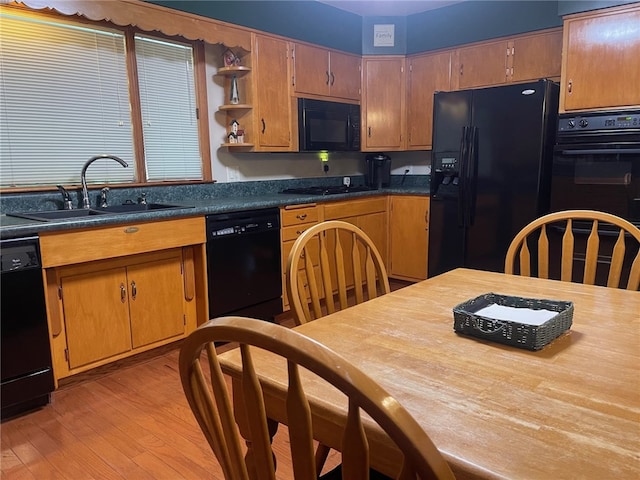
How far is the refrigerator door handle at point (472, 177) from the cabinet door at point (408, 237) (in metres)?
0.54

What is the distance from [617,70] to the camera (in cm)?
303

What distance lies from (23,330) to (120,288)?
0.51 meters

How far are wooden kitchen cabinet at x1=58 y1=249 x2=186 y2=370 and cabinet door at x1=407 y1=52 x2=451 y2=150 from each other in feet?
8.63

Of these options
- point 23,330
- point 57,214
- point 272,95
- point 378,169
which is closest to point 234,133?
point 272,95

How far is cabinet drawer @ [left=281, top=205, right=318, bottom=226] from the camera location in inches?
133

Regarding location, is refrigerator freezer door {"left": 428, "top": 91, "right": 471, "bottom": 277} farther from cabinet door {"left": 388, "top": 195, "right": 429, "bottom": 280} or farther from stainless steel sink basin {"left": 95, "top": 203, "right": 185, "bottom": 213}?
stainless steel sink basin {"left": 95, "top": 203, "right": 185, "bottom": 213}

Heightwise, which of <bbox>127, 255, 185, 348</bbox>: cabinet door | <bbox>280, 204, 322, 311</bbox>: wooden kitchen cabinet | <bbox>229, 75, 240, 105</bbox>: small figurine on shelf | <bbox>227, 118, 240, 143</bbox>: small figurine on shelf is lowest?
<bbox>127, 255, 185, 348</bbox>: cabinet door

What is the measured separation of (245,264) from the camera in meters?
3.15

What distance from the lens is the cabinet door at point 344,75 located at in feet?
13.5

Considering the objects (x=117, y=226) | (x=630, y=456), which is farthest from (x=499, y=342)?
(x=117, y=226)

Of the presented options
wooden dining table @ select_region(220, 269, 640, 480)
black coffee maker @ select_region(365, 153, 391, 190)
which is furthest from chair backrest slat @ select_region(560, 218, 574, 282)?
black coffee maker @ select_region(365, 153, 391, 190)

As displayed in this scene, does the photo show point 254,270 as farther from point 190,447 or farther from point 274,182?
point 190,447

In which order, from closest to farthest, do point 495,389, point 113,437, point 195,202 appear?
point 495,389 → point 113,437 → point 195,202

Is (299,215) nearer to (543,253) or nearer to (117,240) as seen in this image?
(117,240)
